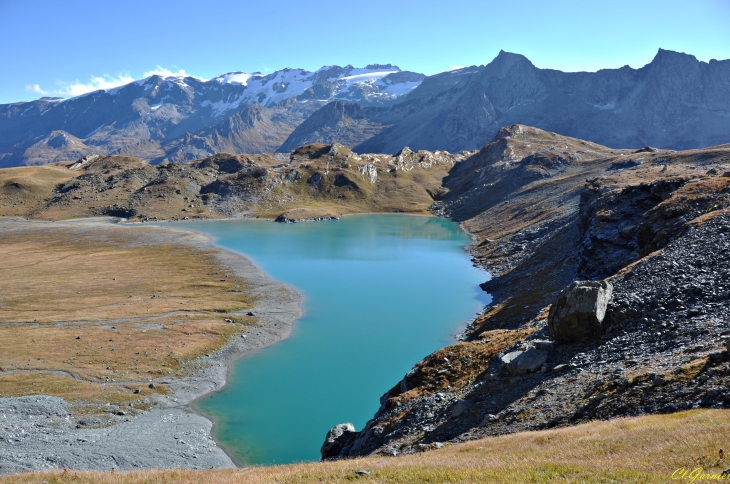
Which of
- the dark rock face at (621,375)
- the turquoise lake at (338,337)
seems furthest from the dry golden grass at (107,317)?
the dark rock face at (621,375)

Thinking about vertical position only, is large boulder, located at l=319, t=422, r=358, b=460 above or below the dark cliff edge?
below

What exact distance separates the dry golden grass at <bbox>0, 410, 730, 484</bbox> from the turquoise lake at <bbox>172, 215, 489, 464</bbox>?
1727 centimetres

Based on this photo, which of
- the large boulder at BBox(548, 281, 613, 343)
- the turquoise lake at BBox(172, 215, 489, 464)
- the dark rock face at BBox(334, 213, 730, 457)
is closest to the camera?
the dark rock face at BBox(334, 213, 730, 457)

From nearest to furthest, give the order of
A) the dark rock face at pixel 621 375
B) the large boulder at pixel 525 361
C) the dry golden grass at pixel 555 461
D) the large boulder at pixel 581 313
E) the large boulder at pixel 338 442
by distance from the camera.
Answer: the dry golden grass at pixel 555 461 < the dark rock face at pixel 621 375 < the large boulder at pixel 525 361 < the large boulder at pixel 581 313 < the large boulder at pixel 338 442

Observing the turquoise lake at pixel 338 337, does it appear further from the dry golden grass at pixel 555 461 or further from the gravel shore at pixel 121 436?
the dry golden grass at pixel 555 461

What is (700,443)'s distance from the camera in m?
16.3

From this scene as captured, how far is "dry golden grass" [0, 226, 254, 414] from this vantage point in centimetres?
5078

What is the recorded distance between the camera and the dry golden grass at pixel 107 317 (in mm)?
50781

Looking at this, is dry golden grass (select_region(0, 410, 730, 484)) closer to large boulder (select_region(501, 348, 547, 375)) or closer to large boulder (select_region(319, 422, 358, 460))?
large boulder (select_region(501, 348, 547, 375))

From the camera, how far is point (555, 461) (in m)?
18.2

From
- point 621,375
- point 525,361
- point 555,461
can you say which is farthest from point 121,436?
point 621,375

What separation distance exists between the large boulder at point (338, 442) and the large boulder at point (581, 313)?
1671 centimetres

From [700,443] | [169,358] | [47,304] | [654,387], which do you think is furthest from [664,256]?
[47,304]

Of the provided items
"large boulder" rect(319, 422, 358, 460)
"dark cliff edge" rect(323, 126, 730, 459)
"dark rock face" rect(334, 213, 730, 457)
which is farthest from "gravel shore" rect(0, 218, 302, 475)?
"dark rock face" rect(334, 213, 730, 457)
